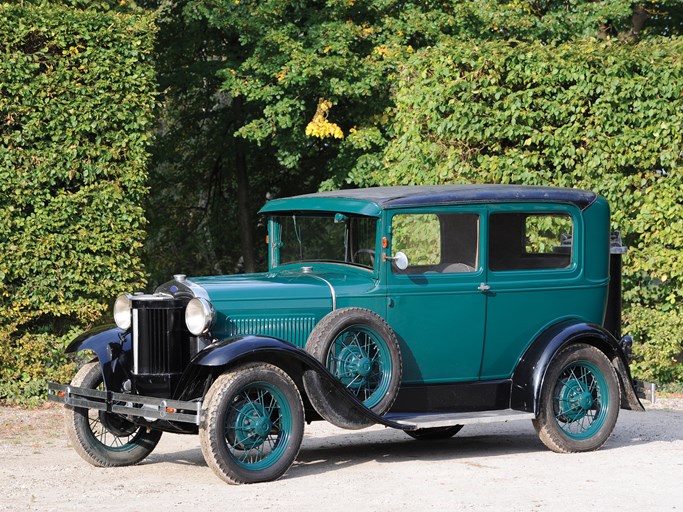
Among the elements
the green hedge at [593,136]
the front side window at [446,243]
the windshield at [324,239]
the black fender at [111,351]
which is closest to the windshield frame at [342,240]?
the windshield at [324,239]

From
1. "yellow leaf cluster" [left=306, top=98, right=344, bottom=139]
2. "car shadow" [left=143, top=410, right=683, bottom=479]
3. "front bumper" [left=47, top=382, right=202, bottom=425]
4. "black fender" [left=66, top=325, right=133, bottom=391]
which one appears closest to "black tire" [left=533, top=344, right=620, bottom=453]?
"car shadow" [left=143, top=410, right=683, bottom=479]

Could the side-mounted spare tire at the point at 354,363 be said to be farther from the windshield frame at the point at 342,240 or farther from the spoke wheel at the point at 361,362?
the windshield frame at the point at 342,240

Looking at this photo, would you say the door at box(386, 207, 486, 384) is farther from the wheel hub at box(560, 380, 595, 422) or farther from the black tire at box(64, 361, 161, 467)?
the black tire at box(64, 361, 161, 467)

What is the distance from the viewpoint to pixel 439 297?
782 centimetres

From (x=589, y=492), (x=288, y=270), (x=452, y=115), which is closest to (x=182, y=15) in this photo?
(x=452, y=115)

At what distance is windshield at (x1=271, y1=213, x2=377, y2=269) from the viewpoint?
7.86 m

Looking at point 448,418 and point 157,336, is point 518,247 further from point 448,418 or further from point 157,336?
point 157,336

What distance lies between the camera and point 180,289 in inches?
293

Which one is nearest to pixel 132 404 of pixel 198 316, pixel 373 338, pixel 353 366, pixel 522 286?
pixel 198 316

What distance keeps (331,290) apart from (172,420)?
1.40m

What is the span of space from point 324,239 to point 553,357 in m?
1.84

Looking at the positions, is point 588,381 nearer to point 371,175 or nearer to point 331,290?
point 331,290

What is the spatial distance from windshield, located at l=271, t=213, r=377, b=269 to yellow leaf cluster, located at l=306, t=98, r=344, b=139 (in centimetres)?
632

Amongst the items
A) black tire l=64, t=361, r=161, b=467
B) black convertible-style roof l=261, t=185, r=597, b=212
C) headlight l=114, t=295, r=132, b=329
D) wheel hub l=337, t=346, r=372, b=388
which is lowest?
black tire l=64, t=361, r=161, b=467
